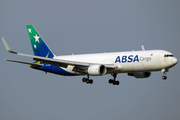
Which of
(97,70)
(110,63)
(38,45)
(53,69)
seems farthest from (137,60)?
(38,45)

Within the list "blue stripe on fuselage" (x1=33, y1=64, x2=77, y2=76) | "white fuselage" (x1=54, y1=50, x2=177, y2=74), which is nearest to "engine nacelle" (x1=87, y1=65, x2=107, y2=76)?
"white fuselage" (x1=54, y1=50, x2=177, y2=74)

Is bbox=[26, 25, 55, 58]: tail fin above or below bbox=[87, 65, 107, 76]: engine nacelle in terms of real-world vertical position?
above

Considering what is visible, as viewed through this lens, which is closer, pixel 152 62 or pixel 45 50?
pixel 152 62

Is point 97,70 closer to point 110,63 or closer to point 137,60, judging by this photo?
point 110,63

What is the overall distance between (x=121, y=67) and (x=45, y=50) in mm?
15583

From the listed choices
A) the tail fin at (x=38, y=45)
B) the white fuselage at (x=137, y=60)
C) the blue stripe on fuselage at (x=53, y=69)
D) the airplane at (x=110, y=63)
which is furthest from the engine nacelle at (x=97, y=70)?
the tail fin at (x=38, y=45)

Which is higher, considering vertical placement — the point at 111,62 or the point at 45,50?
the point at 45,50

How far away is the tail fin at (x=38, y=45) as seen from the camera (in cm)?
6262

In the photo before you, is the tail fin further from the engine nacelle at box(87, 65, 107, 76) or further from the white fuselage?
the engine nacelle at box(87, 65, 107, 76)

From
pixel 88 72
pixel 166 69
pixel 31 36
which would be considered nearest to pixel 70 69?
pixel 88 72

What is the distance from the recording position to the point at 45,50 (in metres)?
62.7

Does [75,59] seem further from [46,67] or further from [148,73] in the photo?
[148,73]

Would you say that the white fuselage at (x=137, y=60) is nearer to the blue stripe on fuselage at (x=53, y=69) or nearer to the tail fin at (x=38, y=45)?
the blue stripe on fuselage at (x=53, y=69)

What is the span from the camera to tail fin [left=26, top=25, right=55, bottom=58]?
62625mm
